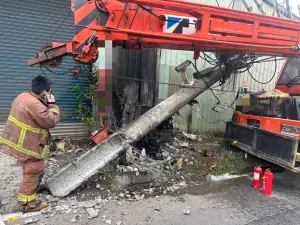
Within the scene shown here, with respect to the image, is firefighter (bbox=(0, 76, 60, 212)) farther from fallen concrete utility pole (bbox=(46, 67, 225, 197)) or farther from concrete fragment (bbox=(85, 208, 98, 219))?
concrete fragment (bbox=(85, 208, 98, 219))

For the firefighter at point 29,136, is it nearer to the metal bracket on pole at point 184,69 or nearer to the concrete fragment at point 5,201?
the concrete fragment at point 5,201

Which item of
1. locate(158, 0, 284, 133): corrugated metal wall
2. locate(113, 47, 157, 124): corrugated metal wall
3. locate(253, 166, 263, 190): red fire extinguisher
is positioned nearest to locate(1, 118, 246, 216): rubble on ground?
locate(113, 47, 157, 124): corrugated metal wall

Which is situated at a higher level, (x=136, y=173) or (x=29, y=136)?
(x=29, y=136)

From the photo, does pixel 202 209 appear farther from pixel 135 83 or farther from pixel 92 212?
pixel 135 83

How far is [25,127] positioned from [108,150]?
1215 millimetres

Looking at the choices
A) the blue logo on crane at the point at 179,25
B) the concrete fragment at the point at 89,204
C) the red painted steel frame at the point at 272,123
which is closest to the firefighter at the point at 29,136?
the concrete fragment at the point at 89,204

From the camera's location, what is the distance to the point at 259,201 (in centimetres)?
340

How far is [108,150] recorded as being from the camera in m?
3.50

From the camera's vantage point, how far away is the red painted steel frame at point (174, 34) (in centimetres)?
273

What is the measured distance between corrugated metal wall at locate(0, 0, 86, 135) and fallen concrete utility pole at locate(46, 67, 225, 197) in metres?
2.32

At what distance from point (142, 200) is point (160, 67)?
3.83m

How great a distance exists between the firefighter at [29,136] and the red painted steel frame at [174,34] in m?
0.52

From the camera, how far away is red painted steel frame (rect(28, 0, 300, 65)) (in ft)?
8.96

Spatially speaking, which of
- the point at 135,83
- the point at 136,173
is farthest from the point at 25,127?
the point at 135,83
